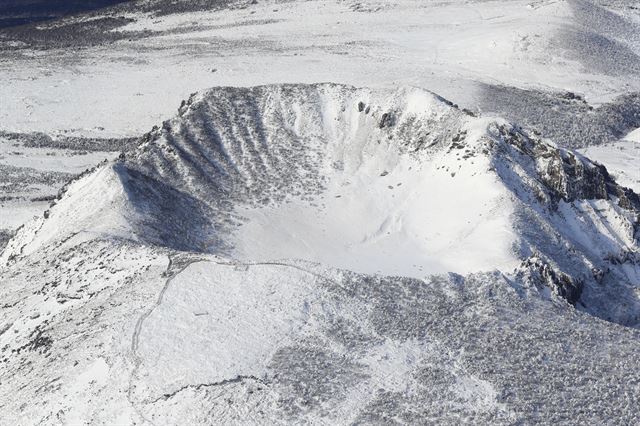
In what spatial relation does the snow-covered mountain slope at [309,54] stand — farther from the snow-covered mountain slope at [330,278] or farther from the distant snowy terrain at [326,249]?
the snow-covered mountain slope at [330,278]

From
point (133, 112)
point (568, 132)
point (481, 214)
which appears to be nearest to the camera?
point (481, 214)

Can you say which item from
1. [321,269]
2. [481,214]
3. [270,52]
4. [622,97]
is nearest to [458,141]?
[481,214]

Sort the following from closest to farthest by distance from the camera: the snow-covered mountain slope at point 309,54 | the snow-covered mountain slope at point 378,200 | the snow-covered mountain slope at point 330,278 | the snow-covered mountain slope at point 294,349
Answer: the snow-covered mountain slope at point 294,349, the snow-covered mountain slope at point 330,278, the snow-covered mountain slope at point 378,200, the snow-covered mountain slope at point 309,54

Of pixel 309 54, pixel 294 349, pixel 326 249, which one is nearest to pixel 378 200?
pixel 326 249

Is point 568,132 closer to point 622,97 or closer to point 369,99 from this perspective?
point 622,97

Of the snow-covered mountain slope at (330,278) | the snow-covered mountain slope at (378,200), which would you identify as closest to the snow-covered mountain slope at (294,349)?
the snow-covered mountain slope at (330,278)

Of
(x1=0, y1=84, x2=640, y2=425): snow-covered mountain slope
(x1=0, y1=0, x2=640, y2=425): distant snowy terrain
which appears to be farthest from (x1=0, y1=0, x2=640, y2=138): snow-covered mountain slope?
(x1=0, y1=84, x2=640, y2=425): snow-covered mountain slope
